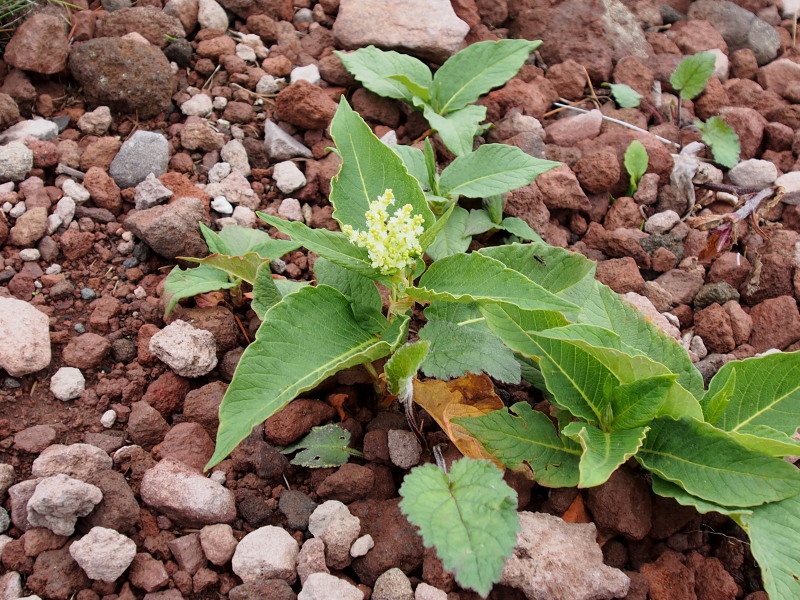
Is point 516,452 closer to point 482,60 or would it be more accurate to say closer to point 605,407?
point 605,407

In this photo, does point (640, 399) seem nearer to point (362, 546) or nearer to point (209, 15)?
point (362, 546)

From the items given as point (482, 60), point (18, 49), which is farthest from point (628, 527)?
point (18, 49)

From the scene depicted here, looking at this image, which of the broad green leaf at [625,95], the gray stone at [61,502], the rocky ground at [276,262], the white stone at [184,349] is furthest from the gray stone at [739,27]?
the gray stone at [61,502]

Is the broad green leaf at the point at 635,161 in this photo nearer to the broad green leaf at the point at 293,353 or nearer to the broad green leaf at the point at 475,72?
the broad green leaf at the point at 475,72

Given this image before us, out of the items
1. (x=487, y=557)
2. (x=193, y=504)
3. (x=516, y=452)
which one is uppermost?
(x=487, y=557)

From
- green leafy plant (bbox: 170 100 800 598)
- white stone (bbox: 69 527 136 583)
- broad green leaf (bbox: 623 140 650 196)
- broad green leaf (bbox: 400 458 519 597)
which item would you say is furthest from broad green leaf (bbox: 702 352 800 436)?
white stone (bbox: 69 527 136 583)

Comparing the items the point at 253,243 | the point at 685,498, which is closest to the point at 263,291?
the point at 253,243

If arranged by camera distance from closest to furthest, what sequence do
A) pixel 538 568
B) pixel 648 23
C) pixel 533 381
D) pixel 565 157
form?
pixel 538 568 < pixel 533 381 < pixel 565 157 < pixel 648 23
